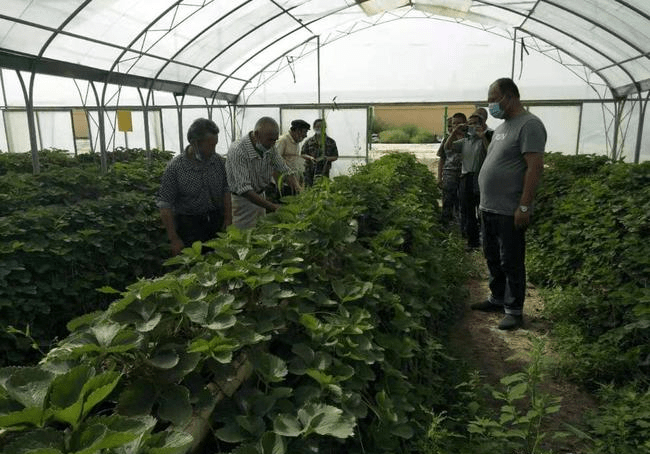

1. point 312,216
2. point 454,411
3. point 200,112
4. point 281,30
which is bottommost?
point 454,411

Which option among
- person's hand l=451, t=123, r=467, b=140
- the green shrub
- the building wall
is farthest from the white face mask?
the building wall

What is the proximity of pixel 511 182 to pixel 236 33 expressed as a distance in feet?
Answer: 33.7

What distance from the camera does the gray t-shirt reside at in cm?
386

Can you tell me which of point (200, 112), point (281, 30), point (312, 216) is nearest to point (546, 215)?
point (312, 216)

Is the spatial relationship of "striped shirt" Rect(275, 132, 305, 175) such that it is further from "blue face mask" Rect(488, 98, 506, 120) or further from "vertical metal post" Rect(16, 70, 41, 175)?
"vertical metal post" Rect(16, 70, 41, 175)

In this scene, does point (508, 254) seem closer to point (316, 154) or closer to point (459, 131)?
point (459, 131)

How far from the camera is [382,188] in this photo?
4055 mm

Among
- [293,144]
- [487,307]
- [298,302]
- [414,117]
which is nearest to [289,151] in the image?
[293,144]

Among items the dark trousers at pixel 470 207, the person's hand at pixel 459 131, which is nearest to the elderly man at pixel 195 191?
the dark trousers at pixel 470 207

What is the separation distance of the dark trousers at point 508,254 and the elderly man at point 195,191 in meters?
2.43

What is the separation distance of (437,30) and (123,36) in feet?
33.4

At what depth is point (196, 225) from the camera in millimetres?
4051

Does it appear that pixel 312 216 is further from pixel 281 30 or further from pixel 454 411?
pixel 281 30

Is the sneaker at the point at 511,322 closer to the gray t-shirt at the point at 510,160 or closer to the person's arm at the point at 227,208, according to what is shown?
the gray t-shirt at the point at 510,160
